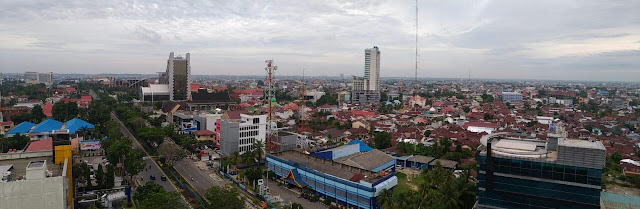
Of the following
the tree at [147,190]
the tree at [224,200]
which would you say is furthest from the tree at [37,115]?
the tree at [224,200]

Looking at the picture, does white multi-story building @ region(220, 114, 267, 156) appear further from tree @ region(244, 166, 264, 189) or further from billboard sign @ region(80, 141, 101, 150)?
billboard sign @ region(80, 141, 101, 150)

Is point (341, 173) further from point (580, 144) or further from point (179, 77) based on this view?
point (179, 77)

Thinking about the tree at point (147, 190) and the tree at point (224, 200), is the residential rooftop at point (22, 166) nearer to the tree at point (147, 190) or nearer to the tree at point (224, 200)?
the tree at point (147, 190)

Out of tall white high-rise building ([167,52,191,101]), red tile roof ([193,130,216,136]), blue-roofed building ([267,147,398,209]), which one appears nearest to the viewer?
blue-roofed building ([267,147,398,209])

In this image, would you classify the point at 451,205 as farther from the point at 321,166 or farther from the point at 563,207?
the point at 321,166

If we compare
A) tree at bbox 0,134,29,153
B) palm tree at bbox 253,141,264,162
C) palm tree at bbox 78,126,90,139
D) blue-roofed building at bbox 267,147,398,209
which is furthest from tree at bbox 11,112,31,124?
blue-roofed building at bbox 267,147,398,209
